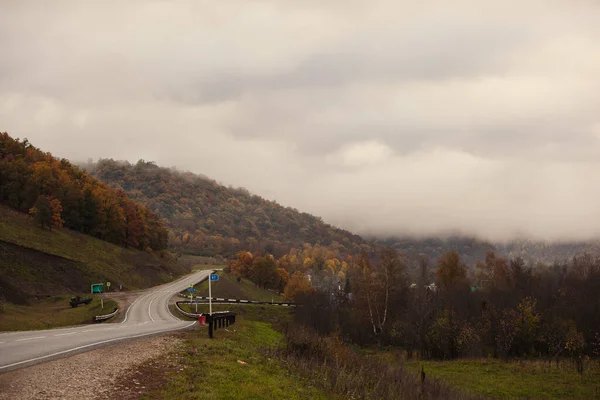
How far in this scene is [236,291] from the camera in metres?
120

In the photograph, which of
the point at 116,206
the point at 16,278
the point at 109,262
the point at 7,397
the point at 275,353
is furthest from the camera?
the point at 116,206

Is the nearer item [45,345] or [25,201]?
[45,345]

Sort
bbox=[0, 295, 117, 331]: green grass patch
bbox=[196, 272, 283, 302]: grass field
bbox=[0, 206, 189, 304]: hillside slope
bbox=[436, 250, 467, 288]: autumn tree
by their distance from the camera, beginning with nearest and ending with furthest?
bbox=[0, 295, 117, 331]: green grass patch < bbox=[0, 206, 189, 304]: hillside slope < bbox=[436, 250, 467, 288]: autumn tree < bbox=[196, 272, 283, 302]: grass field

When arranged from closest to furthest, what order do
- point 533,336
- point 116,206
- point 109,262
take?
point 533,336 < point 109,262 < point 116,206

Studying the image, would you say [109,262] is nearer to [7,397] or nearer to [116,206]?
[116,206]

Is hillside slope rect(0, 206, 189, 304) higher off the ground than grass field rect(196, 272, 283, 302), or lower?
higher

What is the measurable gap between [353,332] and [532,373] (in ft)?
127

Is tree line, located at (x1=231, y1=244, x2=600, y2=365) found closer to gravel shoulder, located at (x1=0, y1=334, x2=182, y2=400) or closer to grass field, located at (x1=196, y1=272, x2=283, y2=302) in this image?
grass field, located at (x1=196, y1=272, x2=283, y2=302)

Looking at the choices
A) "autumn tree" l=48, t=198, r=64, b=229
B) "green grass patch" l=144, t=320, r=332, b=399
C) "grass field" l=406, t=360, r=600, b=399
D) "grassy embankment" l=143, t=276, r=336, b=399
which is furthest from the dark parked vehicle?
"green grass patch" l=144, t=320, r=332, b=399

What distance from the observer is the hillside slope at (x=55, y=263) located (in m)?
67.1

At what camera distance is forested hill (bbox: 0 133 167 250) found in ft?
332

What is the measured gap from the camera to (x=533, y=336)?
192 feet

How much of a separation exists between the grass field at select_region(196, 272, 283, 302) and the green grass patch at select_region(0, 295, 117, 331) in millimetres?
38369

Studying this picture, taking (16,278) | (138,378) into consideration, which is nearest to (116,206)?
(16,278)
